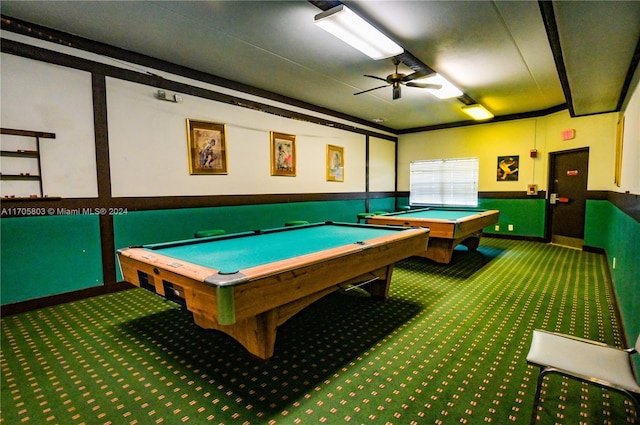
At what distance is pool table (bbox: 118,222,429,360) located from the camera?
1543 mm

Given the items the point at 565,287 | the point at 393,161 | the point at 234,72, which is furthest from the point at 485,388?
the point at 393,161

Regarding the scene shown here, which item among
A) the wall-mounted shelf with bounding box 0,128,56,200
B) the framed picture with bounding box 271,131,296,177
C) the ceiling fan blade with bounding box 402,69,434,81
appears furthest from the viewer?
the framed picture with bounding box 271,131,296,177

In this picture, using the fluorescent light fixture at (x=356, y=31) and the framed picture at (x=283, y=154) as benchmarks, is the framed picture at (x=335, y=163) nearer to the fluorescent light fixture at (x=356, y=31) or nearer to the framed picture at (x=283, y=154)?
the framed picture at (x=283, y=154)

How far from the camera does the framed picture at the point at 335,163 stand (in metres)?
6.41

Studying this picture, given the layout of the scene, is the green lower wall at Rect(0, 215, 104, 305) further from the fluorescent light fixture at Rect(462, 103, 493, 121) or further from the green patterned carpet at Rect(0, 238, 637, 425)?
the fluorescent light fixture at Rect(462, 103, 493, 121)

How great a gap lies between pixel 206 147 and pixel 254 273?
10.7 ft

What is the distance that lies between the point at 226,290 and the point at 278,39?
2866mm

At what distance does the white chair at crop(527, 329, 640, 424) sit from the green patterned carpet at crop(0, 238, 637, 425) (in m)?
0.41

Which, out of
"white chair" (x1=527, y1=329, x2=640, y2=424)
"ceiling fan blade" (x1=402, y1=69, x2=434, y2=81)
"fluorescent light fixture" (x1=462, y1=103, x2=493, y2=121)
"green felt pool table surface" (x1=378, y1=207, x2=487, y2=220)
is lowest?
"white chair" (x1=527, y1=329, x2=640, y2=424)

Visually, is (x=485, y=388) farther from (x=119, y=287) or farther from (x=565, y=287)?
(x=119, y=287)

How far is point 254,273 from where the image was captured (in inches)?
63.4

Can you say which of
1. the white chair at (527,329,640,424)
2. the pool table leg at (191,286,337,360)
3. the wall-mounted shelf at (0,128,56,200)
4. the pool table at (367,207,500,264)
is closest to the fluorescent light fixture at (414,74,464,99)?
the pool table at (367,207,500,264)

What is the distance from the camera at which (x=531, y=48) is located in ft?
11.3

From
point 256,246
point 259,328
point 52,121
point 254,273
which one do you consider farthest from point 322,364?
point 52,121
